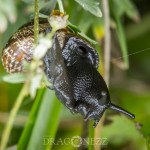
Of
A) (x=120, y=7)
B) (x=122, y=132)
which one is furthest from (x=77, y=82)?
(x=120, y=7)

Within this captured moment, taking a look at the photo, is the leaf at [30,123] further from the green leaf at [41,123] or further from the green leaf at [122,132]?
the green leaf at [122,132]

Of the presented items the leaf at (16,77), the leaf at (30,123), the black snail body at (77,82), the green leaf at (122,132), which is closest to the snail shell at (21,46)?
the black snail body at (77,82)

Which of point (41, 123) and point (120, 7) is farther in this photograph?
point (120, 7)

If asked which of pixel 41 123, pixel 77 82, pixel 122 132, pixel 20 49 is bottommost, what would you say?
pixel 122 132

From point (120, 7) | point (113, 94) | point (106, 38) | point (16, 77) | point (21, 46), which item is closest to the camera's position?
point (16, 77)

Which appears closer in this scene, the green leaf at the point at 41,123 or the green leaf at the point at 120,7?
the green leaf at the point at 41,123

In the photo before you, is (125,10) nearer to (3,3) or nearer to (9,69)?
(9,69)

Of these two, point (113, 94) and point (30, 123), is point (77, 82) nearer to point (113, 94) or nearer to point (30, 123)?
point (30, 123)
